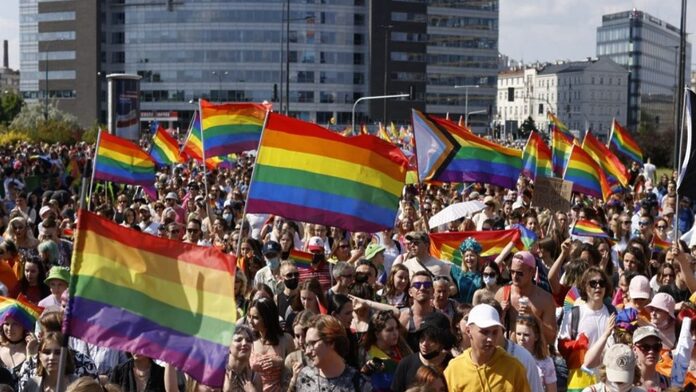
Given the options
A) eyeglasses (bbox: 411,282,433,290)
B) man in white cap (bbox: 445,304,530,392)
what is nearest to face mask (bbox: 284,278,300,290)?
eyeglasses (bbox: 411,282,433,290)

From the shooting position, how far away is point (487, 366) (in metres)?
6.34

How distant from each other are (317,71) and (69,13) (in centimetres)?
2511

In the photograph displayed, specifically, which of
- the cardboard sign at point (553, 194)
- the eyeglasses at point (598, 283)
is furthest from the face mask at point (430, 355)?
the cardboard sign at point (553, 194)

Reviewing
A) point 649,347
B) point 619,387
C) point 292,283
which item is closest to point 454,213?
point 292,283

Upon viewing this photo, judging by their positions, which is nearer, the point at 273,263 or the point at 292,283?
the point at 292,283

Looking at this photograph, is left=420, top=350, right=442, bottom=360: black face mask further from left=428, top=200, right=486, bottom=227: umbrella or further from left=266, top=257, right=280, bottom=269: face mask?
left=428, top=200, right=486, bottom=227: umbrella

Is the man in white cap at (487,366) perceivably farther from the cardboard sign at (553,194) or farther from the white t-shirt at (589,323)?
the cardboard sign at (553,194)

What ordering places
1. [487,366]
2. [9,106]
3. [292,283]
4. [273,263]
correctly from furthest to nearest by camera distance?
1. [9,106]
2. [273,263]
3. [292,283]
4. [487,366]

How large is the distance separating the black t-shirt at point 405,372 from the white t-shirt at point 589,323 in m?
1.93

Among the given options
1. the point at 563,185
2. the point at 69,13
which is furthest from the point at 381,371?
the point at 69,13

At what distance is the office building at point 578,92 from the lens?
16862 cm

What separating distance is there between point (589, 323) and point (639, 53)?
173566 mm

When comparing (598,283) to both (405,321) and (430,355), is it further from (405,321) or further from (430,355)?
(430,355)

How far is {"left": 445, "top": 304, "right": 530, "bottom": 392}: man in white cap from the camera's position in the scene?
631cm
